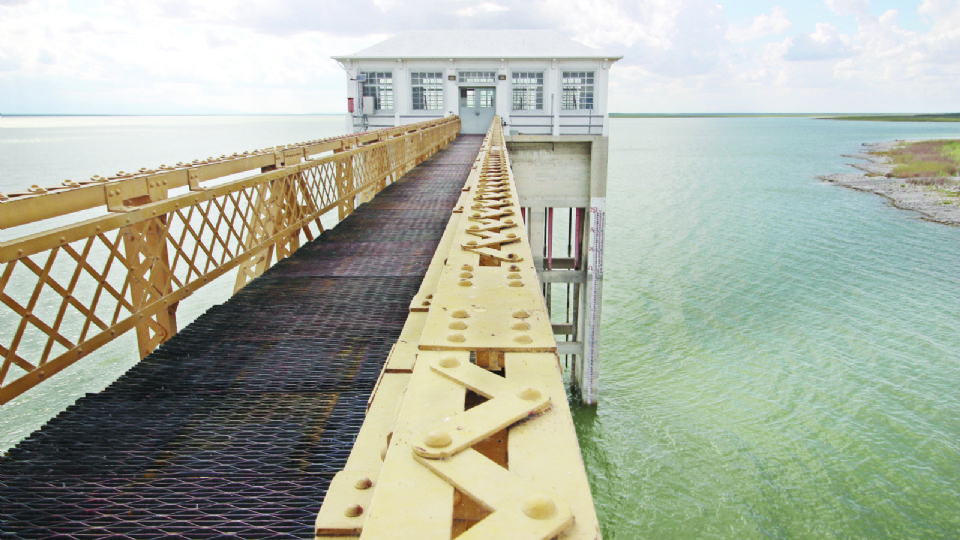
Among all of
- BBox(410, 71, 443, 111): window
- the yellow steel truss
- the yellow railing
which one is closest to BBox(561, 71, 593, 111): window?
BBox(410, 71, 443, 111): window

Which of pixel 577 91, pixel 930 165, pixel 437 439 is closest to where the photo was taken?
pixel 437 439

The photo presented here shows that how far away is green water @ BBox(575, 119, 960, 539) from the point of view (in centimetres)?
1076

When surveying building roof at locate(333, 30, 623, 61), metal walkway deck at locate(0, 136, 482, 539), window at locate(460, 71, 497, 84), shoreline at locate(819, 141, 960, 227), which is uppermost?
building roof at locate(333, 30, 623, 61)

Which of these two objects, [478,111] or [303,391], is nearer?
[303,391]

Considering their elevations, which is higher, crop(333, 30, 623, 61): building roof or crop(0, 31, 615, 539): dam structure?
crop(333, 30, 623, 61): building roof

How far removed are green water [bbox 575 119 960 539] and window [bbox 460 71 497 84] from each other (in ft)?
41.1

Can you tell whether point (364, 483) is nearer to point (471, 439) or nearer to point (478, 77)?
point (471, 439)

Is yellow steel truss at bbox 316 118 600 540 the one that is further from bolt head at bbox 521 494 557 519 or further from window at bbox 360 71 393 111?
window at bbox 360 71 393 111

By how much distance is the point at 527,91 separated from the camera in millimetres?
34406

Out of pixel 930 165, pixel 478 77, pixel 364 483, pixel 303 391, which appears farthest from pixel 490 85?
pixel 930 165

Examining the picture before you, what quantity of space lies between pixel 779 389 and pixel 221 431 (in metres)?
14.4

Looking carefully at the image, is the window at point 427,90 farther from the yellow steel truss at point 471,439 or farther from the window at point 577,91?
the yellow steel truss at point 471,439

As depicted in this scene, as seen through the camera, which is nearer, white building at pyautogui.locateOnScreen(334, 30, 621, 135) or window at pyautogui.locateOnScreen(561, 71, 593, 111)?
white building at pyautogui.locateOnScreen(334, 30, 621, 135)

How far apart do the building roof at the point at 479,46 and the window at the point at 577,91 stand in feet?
3.71
